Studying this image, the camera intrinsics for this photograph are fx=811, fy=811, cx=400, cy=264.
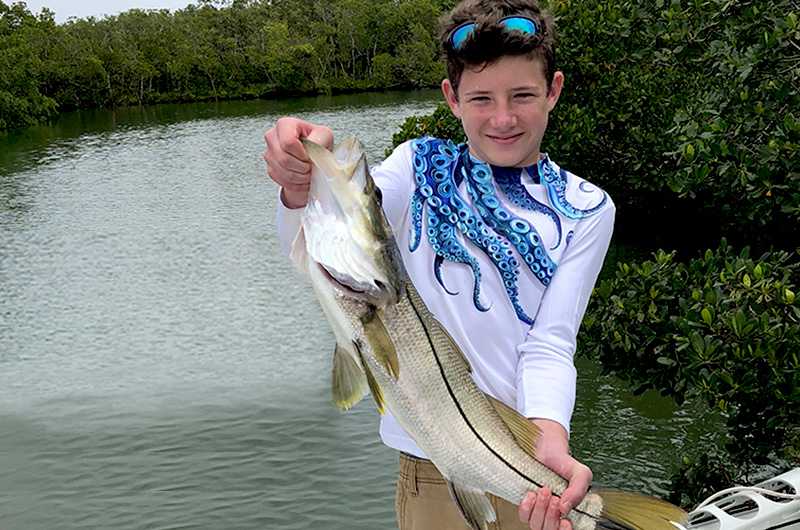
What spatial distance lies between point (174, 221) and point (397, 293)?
1711cm

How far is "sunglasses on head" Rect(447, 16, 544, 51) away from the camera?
2.15 m

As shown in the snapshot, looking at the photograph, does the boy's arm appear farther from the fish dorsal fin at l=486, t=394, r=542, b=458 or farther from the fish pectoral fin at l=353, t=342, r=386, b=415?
the fish pectoral fin at l=353, t=342, r=386, b=415

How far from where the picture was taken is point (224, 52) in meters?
69.9

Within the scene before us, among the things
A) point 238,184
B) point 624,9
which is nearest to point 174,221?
point 238,184

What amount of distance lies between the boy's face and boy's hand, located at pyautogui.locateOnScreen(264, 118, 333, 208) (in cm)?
56

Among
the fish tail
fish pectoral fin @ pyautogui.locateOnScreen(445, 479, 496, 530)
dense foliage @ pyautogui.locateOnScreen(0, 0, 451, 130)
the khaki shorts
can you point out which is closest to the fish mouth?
fish pectoral fin @ pyautogui.locateOnScreen(445, 479, 496, 530)

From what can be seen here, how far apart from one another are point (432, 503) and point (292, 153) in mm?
1057

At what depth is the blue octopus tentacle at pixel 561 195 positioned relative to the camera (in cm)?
227

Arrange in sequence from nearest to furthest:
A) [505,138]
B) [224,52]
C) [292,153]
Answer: [292,153] < [505,138] < [224,52]

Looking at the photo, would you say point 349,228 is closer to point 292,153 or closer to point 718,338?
point 292,153

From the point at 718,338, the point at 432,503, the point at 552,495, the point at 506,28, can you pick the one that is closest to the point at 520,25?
the point at 506,28

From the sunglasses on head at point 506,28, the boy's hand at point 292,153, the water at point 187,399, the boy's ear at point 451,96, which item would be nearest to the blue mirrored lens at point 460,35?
the sunglasses on head at point 506,28

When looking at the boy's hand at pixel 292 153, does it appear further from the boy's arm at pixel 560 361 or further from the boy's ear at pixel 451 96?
the boy's arm at pixel 560 361

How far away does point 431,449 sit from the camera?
6.32 ft
